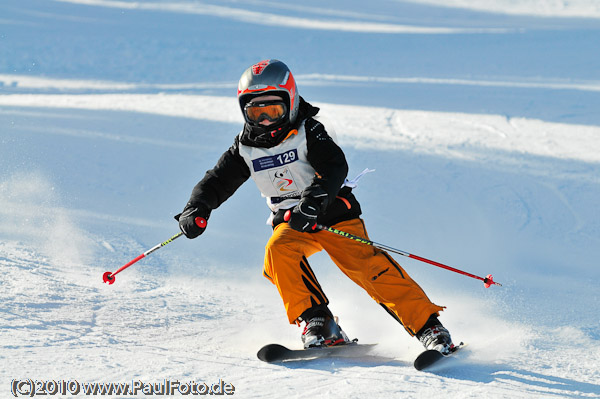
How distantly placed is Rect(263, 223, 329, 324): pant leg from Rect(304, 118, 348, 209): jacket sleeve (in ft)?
1.06

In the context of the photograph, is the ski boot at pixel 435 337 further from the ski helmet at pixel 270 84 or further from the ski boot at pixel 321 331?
the ski helmet at pixel 270 84

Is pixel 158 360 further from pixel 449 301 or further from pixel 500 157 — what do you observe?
pixel 500 157

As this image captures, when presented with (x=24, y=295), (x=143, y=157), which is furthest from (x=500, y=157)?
(x=24, y=295)

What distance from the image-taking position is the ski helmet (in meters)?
3.68

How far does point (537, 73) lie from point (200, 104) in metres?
5.85

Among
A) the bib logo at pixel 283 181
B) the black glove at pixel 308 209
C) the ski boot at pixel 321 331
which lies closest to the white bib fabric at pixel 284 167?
the bib logo at pixel 283 181

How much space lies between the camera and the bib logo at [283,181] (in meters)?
3.76

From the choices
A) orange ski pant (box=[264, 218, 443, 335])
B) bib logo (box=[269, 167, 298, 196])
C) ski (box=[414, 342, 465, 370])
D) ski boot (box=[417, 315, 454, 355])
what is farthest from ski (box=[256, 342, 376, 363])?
bib logo (box=[269, 167, 298, 196])

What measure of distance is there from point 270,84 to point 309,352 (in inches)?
55.8

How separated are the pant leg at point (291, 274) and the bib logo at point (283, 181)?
215mm

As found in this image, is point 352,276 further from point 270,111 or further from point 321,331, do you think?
point 270,111

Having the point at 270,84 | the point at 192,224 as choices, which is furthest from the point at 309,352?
the point at 270,84

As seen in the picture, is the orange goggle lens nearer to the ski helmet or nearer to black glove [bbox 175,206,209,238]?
the ski helmet

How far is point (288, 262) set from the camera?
144 inches
